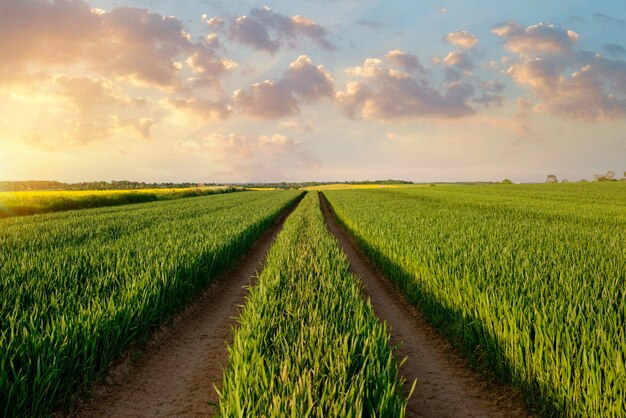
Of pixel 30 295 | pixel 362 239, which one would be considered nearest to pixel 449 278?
pixel 30 295

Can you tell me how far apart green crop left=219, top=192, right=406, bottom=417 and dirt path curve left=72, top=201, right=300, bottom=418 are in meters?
0.64

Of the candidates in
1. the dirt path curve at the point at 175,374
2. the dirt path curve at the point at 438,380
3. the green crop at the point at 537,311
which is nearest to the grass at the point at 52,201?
the dirt path curve at the point at 175,374

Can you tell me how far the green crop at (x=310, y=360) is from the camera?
2.79m

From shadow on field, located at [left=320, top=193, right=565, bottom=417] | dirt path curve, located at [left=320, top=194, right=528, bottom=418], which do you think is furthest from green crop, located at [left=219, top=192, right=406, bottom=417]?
shadow on field, located at [left=320, top=193, right=565, bottom=417]

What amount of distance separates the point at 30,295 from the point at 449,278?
6988 millimetres

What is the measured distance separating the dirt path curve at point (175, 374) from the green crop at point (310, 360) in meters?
0.64

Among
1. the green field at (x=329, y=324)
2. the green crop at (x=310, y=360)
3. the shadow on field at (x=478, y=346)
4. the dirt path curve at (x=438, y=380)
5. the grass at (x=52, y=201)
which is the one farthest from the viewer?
the grass at (x=52, y=201)

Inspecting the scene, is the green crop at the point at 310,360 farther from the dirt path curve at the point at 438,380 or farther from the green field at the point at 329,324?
the dirt path curve at the point at 438,380

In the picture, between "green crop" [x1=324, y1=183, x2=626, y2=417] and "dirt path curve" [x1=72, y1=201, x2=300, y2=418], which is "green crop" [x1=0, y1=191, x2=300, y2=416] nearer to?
"dirt path curve" [x1=72, y1=201, x2=300, y2=418]

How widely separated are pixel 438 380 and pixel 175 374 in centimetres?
391

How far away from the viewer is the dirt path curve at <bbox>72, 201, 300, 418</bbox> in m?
4.39

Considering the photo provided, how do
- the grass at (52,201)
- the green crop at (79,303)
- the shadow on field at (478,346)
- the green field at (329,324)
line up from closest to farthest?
the green field at (329,324) → the green crop at (79,303) → the shadow on field at (478,346) → the grass at (52,201)

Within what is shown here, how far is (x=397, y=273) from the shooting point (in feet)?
30.2

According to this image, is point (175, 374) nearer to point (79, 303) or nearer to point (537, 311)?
point (79, 303)
